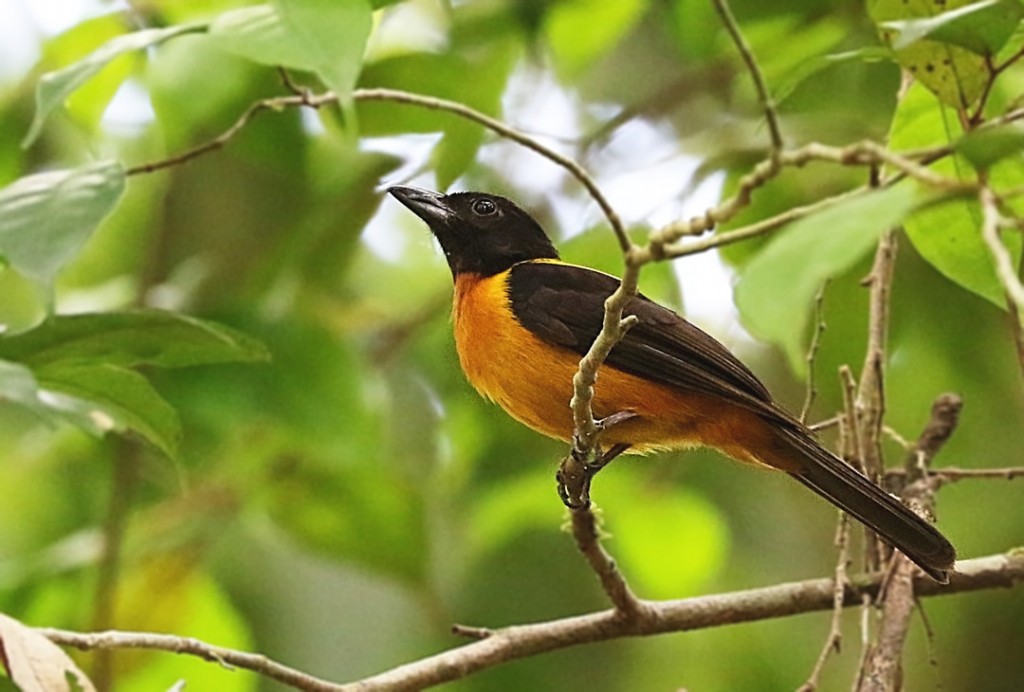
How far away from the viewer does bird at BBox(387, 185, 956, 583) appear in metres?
2.98

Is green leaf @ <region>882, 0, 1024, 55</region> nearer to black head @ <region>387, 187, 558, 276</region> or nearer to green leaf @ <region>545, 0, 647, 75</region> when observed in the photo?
black head @ <region>387, 187, 558, 276</region>

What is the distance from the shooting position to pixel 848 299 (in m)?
3.50

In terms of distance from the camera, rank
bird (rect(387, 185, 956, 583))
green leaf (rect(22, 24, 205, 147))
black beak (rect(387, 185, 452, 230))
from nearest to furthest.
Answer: green leaf (rect(22, 24, 205, 147)), bird (rect(387, 185, 956, 583)), black beak (rect(387, 185, 452, 230))

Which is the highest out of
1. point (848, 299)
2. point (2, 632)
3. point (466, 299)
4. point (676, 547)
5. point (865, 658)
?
point (848, 299)

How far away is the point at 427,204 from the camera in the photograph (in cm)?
380

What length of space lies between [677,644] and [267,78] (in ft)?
8.47

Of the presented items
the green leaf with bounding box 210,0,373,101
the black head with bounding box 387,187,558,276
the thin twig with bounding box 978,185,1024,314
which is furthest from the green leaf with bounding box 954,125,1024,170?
the black head with bounding box 387,187,558,276

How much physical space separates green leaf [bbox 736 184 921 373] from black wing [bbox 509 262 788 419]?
1.61 m

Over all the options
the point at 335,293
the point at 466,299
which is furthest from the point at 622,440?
the point at 335,293

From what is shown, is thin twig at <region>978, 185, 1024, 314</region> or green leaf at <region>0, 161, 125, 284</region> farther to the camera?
green leaf at <region>0, 161, 125, 284</region>

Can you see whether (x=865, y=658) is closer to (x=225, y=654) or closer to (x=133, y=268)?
(x=225, y=654)

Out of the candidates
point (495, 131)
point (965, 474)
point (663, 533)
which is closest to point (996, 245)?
point (495, 131)

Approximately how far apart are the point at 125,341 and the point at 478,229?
1392 millimetres

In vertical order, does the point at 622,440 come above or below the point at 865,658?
above
